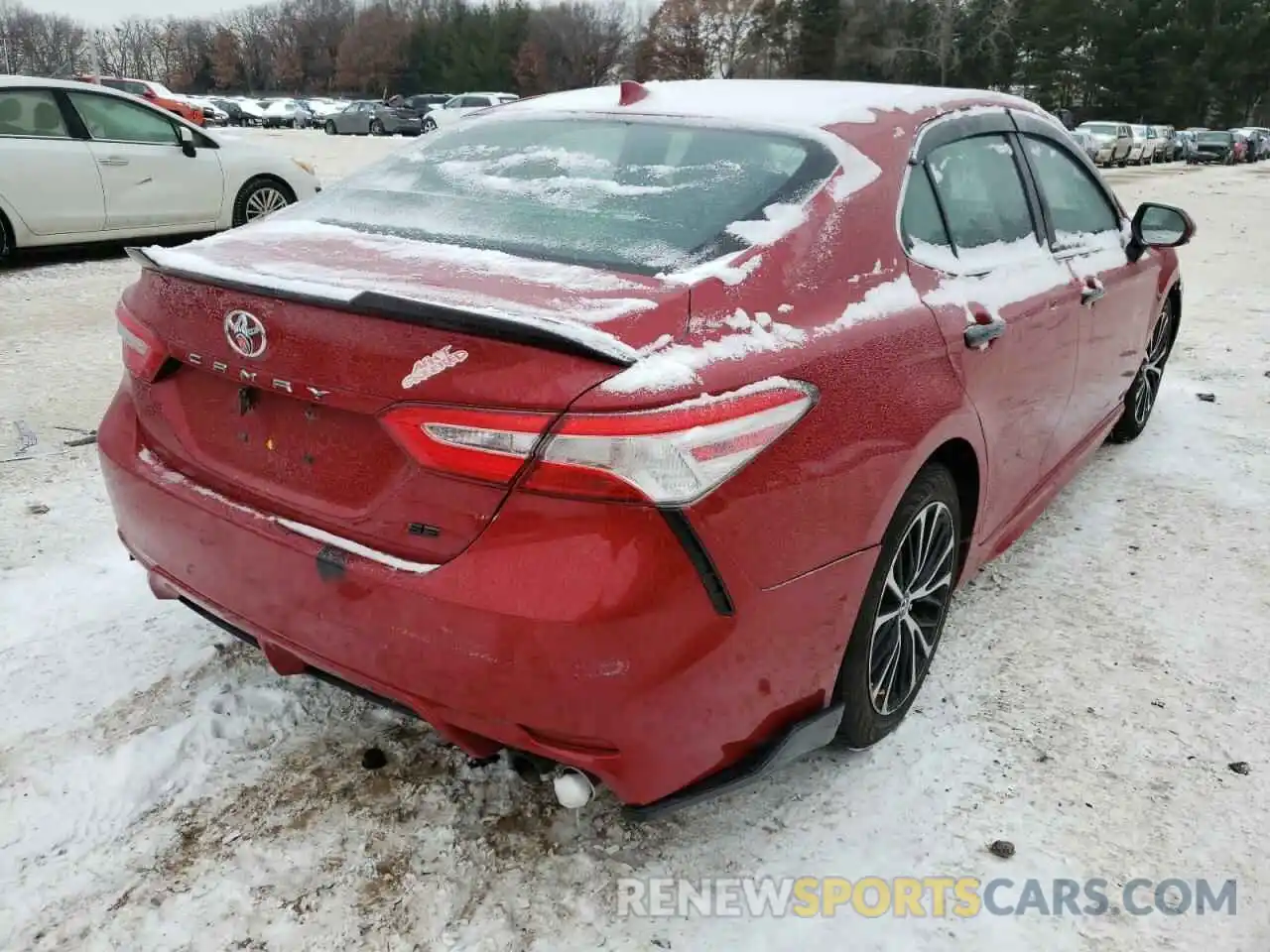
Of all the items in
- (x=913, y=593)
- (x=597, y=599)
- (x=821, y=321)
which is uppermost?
(x=821, y=321)

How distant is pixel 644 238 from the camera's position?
2.22 meters

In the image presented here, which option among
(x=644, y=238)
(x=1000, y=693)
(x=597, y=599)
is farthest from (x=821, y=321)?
(x=1000, y=693)

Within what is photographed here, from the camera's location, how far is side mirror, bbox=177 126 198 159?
28.9ft

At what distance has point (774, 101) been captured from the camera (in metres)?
2.78

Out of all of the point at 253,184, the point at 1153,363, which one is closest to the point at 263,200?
the point at 253,184

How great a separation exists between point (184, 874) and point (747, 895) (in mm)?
1196

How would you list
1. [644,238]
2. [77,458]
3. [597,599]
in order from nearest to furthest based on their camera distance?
1. [597,599]
2. [644,238]
3. [77,458]

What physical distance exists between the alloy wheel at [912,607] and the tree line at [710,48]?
228ft

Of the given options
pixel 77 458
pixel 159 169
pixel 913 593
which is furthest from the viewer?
pixel 159 169

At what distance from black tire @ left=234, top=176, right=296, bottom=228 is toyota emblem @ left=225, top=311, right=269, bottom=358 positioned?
7981 millimetres

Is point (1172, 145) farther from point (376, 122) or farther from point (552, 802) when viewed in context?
point (552, 802)

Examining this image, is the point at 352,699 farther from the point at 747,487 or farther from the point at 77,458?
the point at 77,458

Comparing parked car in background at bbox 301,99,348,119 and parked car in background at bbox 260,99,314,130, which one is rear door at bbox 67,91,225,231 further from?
parked car in background at bbox 301,99,348,119

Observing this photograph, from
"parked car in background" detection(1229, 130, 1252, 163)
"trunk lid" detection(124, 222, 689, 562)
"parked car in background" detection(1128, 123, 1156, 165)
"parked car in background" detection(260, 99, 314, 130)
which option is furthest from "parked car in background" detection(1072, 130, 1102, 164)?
"parked car in background" detection(260, 99, 314, 130)
